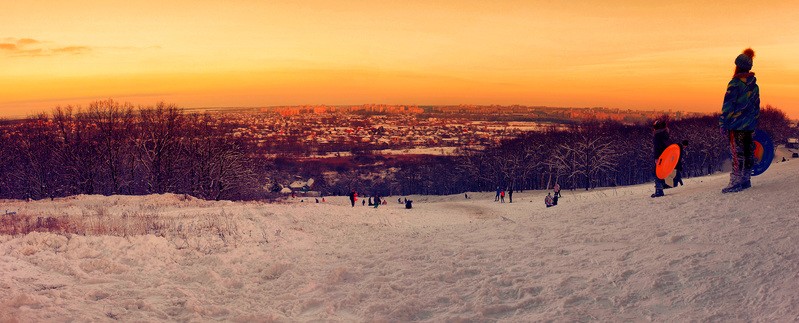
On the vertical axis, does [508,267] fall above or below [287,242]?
above

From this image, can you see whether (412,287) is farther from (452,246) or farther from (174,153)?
(174,153)


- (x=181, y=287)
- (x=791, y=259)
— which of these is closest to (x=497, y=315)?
(x=791, y=259)

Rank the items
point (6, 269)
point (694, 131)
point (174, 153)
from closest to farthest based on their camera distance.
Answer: point (6, 269) < point (174, 153) < point (694, 131)

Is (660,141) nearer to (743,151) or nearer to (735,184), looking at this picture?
(735,184)

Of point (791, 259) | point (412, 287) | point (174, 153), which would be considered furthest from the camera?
point (174, 153)

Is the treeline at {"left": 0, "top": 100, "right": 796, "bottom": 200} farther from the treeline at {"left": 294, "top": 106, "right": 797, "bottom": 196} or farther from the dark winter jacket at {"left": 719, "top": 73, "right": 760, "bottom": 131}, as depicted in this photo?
the dark winter jacket at {"left": 719, "top": 73, "right": 760, "bottom": 131}

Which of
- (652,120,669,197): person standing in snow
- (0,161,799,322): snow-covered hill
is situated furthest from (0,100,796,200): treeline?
(652,120,669,197): person standing in snow

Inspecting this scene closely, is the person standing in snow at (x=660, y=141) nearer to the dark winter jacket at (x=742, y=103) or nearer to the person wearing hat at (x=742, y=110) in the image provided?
the person wearing hat at (x=742, y=110)
